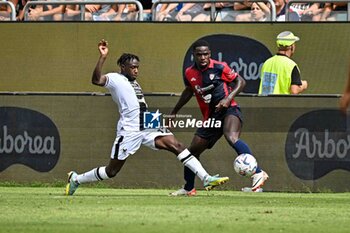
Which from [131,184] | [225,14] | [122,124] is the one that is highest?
[225,14]

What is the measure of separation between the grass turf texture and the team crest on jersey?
1.01 meters

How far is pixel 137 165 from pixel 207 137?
8.88 feet

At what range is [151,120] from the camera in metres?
17.1

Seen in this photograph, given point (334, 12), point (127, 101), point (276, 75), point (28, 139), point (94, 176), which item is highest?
point (334, 12)

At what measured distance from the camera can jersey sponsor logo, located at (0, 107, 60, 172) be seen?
1914cm

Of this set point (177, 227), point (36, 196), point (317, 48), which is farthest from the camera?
point (317, 48)

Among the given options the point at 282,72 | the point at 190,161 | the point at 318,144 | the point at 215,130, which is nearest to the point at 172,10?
the point at 282,72

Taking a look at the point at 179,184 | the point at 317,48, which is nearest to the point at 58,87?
the point at 179,184

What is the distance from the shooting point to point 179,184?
61.6 ft

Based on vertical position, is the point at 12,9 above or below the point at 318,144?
above

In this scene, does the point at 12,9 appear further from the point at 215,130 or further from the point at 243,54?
the point at 215,130

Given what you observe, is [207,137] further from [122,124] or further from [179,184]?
[179,184]

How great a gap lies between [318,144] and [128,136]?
11.1 ft

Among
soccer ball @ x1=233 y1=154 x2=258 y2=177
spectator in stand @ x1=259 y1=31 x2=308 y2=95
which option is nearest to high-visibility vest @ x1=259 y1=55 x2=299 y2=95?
spectator in stand @ x1=259 y1=31 x2=308 y2=95
